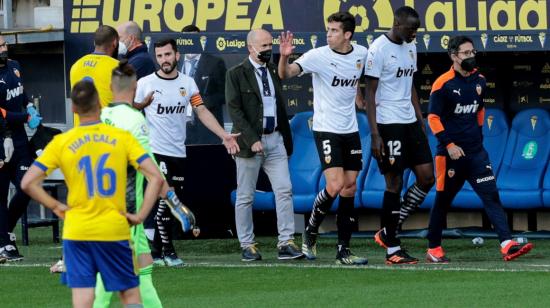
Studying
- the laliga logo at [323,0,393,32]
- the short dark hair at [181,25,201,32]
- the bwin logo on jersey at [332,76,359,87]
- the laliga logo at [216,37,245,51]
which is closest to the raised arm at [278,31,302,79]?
the bwin logo on jersey at [332,76,359,87]

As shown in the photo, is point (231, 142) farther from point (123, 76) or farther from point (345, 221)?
point (123, 76)

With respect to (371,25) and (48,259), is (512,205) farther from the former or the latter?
(48,259)

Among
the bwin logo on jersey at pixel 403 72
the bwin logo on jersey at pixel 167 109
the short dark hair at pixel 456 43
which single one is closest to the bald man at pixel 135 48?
the bwin logo on jersey at pixel 167 109

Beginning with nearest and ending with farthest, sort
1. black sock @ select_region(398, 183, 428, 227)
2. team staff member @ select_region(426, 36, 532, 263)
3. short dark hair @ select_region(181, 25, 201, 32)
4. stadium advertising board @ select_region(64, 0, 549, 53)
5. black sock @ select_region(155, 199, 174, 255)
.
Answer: team staff member @ select_region(426, 36, 532, 263) < black sock @ select_region(155, 199, 174, 255) < black sock @ select_region(398, 183, 428, 227) < stadium advertising board @ select_region(64, 0, 549, 53) < short dark hair @ select_region(181, 25, 201, 32)

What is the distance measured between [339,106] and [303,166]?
3.42 metres

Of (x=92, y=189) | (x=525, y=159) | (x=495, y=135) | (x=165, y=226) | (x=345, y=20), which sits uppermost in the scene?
(x=345, y=20)

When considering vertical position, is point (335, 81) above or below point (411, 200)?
above

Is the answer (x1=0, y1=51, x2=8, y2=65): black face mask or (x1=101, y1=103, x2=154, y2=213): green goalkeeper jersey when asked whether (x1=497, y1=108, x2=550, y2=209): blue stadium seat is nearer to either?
(x1=0, y1=51, x2=8, y2=65): black face mask

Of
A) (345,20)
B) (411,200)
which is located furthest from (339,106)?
(411,200)

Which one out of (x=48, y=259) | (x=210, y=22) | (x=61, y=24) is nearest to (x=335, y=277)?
(x=48, y=259)

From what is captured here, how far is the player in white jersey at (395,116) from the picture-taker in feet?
39.2

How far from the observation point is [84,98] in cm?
761

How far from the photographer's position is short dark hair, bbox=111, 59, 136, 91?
836 cm

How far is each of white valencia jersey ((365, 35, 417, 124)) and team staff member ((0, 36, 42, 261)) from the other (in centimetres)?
308
